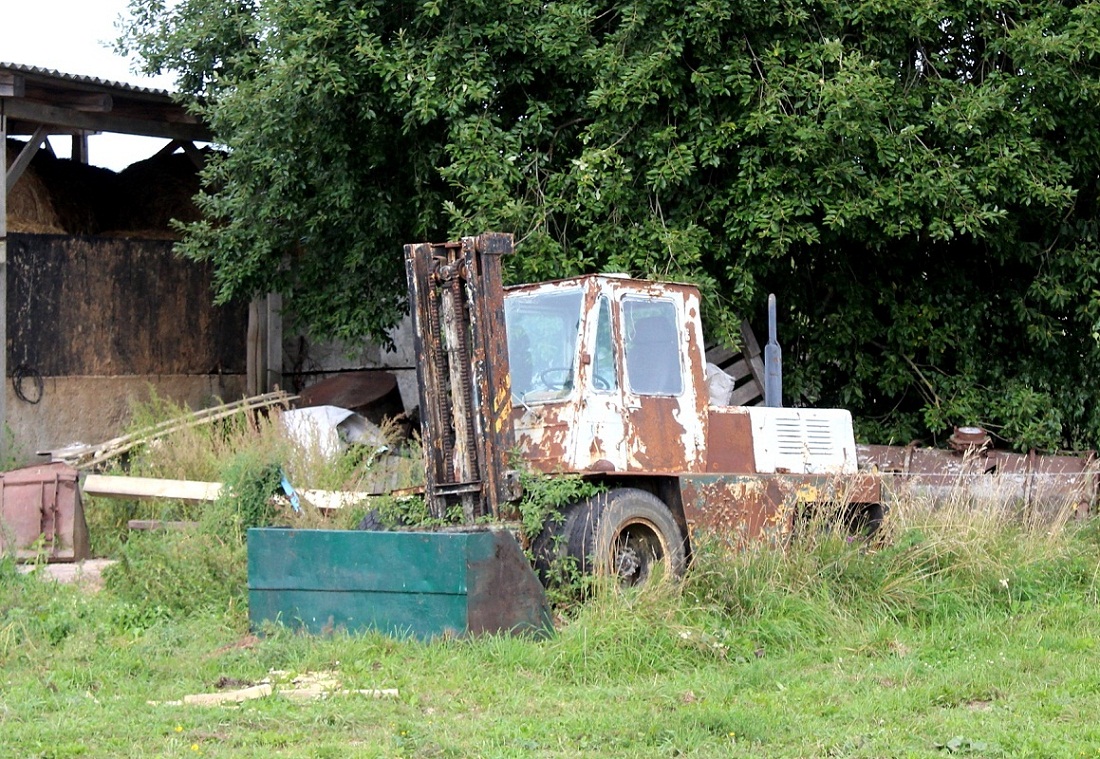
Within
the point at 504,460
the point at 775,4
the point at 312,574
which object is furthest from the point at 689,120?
the point at 312,574

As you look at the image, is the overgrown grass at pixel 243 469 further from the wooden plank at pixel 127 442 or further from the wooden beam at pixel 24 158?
the wooden beam at pixel 24 158

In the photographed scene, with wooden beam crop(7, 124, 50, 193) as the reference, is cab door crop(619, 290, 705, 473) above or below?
below

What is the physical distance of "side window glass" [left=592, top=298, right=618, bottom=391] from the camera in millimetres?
8703

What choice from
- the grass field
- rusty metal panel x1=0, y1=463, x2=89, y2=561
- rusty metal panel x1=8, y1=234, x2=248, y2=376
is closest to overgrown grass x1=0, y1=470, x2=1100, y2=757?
the grass field

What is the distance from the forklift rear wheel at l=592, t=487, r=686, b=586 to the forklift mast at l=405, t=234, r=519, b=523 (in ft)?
1.98

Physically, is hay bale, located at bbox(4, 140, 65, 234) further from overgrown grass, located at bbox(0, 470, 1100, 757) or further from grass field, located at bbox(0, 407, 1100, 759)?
overgrown grass, located at bbox(0, 470, 1100, 757)

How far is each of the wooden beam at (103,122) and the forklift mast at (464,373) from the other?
8.13 m

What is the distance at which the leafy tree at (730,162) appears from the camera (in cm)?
1280

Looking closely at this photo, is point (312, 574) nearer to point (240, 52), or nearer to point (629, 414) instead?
point (629, 414)

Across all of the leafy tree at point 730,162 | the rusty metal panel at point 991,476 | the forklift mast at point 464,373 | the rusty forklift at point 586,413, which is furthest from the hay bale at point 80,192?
the rusty metal panel at point 991,476

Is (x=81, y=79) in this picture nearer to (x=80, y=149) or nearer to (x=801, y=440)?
(x=80, y=149)

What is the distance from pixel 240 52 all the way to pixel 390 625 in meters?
9.82

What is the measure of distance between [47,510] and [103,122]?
20.4 ft

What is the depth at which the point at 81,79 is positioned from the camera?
14.8 metres
